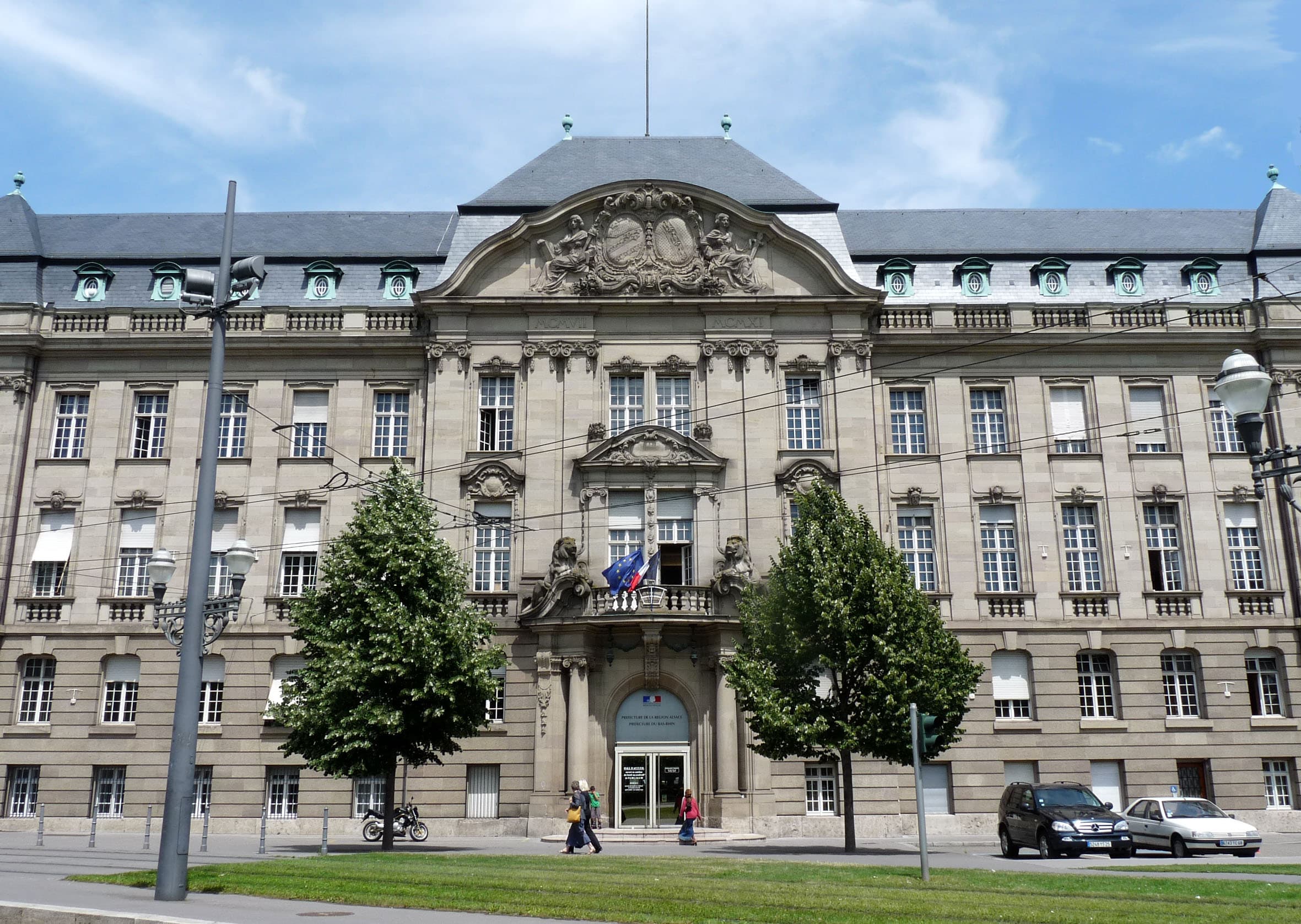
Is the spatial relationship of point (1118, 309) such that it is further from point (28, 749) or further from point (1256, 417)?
point (28, 749)

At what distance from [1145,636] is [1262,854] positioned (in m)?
9.22

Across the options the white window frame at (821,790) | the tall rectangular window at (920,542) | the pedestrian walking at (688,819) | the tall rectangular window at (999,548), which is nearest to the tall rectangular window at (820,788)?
the white window frame at (821,790)

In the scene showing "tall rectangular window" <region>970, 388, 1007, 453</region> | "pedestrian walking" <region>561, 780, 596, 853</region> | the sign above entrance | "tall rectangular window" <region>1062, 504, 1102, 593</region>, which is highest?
"tall rectangular window" <region>970, 388, 1007, 453</region>

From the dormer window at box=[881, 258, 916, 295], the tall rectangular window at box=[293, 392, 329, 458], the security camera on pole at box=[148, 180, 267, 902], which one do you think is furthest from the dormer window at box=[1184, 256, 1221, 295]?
the security camera on pole at box=[148, 180, 267, 902]

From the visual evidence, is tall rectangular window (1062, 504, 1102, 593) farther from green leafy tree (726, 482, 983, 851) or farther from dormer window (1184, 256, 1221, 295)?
dormer window (1184, 256, 1221, 295)

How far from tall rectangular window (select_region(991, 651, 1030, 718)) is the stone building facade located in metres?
0.08

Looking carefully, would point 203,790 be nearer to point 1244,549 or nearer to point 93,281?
point 93,281

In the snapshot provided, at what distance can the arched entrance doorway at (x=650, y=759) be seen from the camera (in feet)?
109

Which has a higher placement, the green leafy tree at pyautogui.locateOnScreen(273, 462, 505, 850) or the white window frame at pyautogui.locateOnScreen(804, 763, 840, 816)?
the green leafy tree at pyautogui.locateOnScreen(273, 462, 505, 850)

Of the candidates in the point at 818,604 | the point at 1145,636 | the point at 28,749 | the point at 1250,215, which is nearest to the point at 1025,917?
the point at 818,604

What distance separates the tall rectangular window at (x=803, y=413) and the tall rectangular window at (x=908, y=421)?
2.37 meters

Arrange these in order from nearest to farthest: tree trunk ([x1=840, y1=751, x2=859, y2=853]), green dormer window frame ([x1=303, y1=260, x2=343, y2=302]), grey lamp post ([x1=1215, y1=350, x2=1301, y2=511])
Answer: grey lamp post ([x1=1215, y1=350, x2=1301, y2=511]) → tree trunk ([x1=840, y1=751, x2=859, y2=853]) → green dormer window frame ([x1=303, y1=260, x2=343, y2=302])

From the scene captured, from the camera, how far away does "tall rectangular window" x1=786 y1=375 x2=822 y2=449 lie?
36.3 meters

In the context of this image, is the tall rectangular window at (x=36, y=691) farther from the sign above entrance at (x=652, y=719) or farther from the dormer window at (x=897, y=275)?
the dormer window at (x=897, y=275)
